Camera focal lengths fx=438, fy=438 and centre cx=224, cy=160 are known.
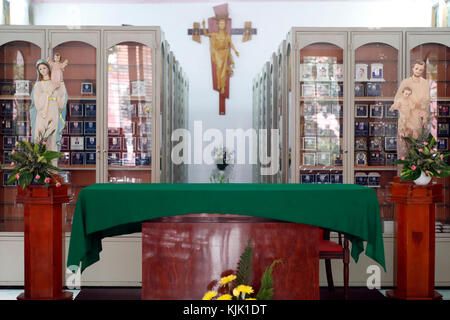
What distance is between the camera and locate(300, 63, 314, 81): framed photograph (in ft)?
16.7

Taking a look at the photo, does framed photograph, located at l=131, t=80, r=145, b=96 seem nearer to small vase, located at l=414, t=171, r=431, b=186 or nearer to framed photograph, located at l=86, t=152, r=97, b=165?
framed photograph, located at l=86, t=152, r=97, b=165

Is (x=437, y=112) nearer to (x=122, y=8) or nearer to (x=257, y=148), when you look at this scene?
(x=257, y=148)

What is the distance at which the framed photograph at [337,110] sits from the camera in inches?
201

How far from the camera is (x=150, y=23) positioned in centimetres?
784

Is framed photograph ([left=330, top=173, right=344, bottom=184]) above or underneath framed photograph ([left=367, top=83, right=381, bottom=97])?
underneath

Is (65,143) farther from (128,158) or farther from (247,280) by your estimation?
(247,280)

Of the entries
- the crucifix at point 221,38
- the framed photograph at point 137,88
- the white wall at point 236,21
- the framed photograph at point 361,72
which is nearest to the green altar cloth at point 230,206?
the framed photograph at point 137,88

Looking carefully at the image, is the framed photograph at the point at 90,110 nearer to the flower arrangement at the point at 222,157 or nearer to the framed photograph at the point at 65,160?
the framed photograph at the point at 65,160

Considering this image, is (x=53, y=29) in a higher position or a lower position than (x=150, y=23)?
lower

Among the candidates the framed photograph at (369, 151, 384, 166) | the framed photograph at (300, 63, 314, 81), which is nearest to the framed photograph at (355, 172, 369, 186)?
the framed photograph at (369, 151, 384, 166)

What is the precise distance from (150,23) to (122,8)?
0.54 metres

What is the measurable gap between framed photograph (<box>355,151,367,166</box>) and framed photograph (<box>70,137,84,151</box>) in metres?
3.21

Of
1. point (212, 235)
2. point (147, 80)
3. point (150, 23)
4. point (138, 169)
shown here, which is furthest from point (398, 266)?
point (150, 23)

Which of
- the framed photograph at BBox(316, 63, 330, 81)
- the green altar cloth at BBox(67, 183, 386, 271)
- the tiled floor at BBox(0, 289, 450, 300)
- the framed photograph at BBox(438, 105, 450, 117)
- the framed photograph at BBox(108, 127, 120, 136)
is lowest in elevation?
the tiled floor at BBox(0, 289, 450, 300)
